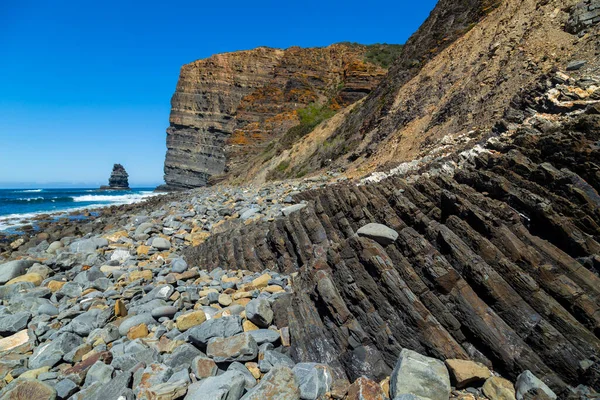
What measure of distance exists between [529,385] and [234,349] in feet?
11.4

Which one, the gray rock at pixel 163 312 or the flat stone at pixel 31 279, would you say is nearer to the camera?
the gray rock at pixel 163 312

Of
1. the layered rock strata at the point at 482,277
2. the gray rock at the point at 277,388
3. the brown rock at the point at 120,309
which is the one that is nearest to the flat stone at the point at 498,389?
the layered rock strata at the point at 482,277

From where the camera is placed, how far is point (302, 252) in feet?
24.7

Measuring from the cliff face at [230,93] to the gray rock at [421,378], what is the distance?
53338 millimetres

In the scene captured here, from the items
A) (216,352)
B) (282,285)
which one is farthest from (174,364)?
(282,285)

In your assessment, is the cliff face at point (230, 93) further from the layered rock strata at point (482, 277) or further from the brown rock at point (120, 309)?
the layered rock strata at point (482, 277)

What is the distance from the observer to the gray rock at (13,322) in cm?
616

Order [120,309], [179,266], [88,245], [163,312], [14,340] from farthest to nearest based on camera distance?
1. [88,245]
2. [179,266]
3. [120,309]
4. [163,312]
5. [14,340]

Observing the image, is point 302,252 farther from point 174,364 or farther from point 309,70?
point 309,70

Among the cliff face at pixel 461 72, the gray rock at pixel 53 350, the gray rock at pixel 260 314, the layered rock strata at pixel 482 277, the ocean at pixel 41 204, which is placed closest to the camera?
the layered rock strata at pixel 482 277

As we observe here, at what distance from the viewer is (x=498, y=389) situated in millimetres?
3447

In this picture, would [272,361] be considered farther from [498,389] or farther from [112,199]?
[112,199]

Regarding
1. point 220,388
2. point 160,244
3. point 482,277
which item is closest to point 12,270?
point 160,244

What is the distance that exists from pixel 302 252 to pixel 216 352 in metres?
3.35
